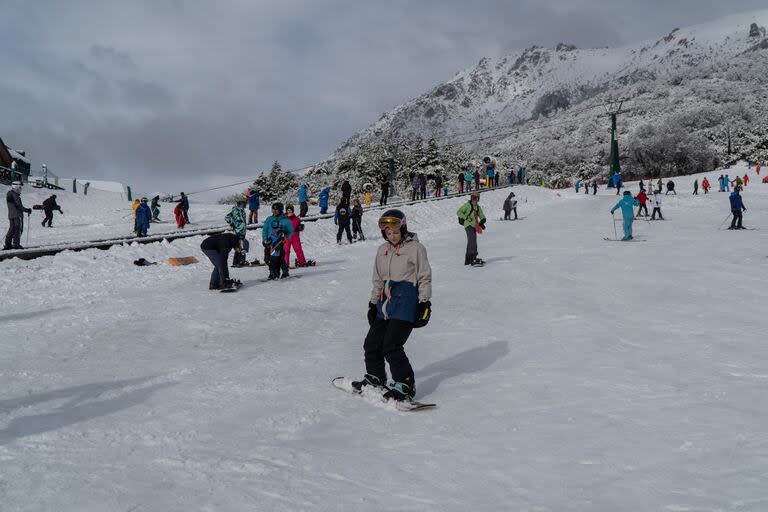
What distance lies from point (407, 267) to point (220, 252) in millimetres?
6539

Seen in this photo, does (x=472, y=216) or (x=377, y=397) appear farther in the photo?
(x=472, y=216)

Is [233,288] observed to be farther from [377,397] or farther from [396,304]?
[396,304]

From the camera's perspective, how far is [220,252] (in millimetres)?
10789

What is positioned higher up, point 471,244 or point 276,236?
point 276,236

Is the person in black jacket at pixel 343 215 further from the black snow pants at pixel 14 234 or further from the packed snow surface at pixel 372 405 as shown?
the black snow pants at pixel 14 234

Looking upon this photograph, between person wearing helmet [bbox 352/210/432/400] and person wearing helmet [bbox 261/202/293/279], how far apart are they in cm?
715

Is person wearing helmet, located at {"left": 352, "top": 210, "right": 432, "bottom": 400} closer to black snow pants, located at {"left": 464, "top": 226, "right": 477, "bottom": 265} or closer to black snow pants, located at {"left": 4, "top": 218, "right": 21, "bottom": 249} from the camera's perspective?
black snow pants, located at {"left": 464, "top": 226, "right": 477, "bottom": 265}

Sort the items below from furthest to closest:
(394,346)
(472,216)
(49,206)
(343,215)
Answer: (49,206) < (343,215) < (472,216) < (394,346)

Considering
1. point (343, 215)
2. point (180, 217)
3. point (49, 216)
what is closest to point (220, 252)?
point (343, 215)

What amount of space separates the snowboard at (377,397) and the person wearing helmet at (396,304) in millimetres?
46

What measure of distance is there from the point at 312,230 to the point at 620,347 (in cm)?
1589

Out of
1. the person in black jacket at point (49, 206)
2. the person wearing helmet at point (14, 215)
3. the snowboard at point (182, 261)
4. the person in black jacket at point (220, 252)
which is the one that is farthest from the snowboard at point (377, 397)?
the person in black jacket at point (49, 206)

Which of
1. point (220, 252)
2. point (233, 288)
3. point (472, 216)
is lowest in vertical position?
point (233, 288)

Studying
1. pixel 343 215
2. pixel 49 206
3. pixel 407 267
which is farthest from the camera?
pixel 49 206
